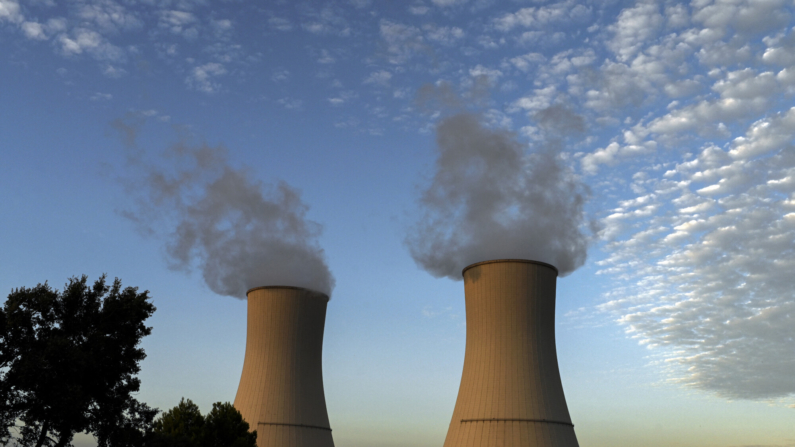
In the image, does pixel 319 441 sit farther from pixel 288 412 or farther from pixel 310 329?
pixel 310 329

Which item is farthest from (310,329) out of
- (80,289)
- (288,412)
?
(80,289)

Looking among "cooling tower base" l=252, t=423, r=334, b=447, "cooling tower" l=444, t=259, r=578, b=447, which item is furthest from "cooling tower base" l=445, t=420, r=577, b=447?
"cooling tower base" l=252, t=423, r=334, b=447

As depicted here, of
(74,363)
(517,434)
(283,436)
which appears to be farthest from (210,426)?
(517,434)

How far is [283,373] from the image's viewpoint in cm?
1892

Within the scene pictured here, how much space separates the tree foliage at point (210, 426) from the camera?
52.7ft

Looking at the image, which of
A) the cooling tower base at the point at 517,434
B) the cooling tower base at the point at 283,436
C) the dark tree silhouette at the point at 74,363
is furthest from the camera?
the cooling tower base at the point at 283,436

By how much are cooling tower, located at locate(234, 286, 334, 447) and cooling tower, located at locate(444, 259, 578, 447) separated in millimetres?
4432

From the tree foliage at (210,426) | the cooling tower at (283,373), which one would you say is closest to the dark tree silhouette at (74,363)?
the tree foliage at (210,426)

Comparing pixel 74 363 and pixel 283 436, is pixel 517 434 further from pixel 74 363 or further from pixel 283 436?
pixel 74 363

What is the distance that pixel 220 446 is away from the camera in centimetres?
1620

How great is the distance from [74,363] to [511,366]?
938 centimetres

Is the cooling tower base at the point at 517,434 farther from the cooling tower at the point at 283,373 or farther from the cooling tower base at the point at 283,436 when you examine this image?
the cooling tower at the point at 283,373

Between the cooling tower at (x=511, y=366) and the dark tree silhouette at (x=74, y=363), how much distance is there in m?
7.31

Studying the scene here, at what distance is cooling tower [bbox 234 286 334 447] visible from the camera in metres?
18.6
